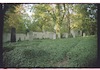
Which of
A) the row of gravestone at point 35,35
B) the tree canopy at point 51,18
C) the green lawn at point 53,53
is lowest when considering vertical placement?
the green lawn at point 53,53

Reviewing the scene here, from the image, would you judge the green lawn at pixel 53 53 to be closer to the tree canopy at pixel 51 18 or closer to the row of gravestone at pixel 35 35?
the row of gravestone at pixel 35 35

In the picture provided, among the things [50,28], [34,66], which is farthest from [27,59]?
[50,28]

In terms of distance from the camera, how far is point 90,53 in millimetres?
5660

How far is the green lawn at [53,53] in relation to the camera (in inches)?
223

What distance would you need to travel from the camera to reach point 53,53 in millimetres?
5684

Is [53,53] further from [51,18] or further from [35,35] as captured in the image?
[51,18]

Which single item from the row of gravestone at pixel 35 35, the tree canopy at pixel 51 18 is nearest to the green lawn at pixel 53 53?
the row of gravestone at pixel 35 35

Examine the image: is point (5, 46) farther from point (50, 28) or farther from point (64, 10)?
point (64, 10)

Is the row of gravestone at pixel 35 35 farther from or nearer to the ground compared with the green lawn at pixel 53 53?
farther from the ground

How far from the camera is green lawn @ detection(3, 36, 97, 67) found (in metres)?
5.66

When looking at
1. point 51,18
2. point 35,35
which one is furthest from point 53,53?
point 51,18

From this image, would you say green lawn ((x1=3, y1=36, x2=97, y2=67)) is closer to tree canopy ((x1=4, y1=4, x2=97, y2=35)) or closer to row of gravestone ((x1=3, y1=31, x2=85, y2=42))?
row of gravestone ((x1=3, y1=31, x2=85, y2=42))

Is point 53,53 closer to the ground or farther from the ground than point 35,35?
closer to the ground

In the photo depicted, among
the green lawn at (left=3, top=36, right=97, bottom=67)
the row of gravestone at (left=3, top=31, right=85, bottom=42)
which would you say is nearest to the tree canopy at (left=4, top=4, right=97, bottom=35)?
the row of gravestone at (left=3, top=31, right=85, bottom=42)
